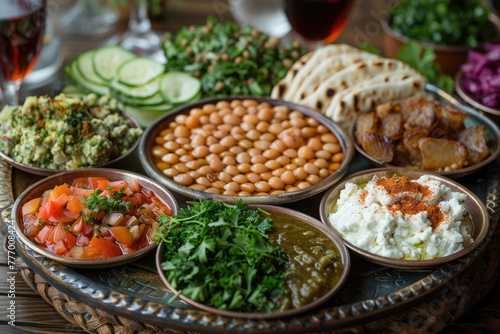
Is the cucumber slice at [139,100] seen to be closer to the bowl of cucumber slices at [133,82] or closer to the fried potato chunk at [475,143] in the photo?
the bowl of cucumber slices at [133,82]

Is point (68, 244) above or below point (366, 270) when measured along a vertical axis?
above

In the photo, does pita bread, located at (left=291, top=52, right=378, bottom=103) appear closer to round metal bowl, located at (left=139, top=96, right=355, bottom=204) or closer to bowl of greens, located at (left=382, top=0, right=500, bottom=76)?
round metal bowl, located at (left=139, top=96, right=355, bottom=204)

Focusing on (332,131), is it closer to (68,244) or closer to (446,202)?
(446,202)

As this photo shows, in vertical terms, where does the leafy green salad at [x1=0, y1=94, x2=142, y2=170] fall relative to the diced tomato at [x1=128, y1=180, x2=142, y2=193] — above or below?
above

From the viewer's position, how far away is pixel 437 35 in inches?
187

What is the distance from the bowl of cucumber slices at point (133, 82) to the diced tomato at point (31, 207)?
46.0 inches

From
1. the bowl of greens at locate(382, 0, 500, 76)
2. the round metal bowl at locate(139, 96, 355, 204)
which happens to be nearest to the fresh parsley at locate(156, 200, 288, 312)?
the round metal bowl at locate(139, 96, 355, 204)

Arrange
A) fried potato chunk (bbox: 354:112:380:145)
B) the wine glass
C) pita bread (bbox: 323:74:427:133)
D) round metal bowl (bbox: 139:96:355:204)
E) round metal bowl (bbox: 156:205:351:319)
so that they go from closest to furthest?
round metal bowl (bbox: 156:205:351:319) → round metal bowl (bbox: 139:96:355:204) → fried potato chunk (bbox: 354:112:380:145) → pita bread (bbox: 323:74:427:133) → the wine glass

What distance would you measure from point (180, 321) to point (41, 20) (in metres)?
2.24

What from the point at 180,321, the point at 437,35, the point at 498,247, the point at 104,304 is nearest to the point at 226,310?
the point at 180,321

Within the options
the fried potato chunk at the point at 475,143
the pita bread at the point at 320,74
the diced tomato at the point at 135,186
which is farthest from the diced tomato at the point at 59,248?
the fried potato chunk at the point at 475,143

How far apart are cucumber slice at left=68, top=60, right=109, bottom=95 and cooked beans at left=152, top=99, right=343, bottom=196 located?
810 mm

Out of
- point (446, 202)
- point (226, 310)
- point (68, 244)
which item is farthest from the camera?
point (446, 202)

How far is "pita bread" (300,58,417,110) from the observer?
3.62m
